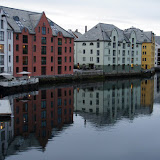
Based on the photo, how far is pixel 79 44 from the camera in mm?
116500

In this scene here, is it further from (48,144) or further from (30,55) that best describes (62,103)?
(30,55)

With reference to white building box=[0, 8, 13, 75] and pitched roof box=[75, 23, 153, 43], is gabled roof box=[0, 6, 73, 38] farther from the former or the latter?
pitched roof box=[75, 23, 153, 43]

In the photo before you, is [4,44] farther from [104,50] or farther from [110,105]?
[104,50]

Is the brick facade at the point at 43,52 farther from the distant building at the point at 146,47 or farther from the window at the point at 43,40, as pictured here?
the distant building at the point at 146,47

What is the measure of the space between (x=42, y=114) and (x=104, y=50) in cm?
7094

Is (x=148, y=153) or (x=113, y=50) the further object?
(x=113, y=50)

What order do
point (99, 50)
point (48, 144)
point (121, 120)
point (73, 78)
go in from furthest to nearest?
point (99, 50) → point (73, 78) → point (121, 120) → point (48, 144)

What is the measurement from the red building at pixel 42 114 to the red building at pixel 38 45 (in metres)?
21.6

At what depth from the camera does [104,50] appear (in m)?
111

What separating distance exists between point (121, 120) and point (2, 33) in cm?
4178

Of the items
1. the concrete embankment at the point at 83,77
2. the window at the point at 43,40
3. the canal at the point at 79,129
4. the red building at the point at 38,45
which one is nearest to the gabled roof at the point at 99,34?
the concrete embankment at the point at 83,77

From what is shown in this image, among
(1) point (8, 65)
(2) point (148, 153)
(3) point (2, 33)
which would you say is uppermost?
(3) point (2, 33)

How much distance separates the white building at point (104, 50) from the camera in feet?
365

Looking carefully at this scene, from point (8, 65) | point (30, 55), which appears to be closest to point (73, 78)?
point (30, 55)
